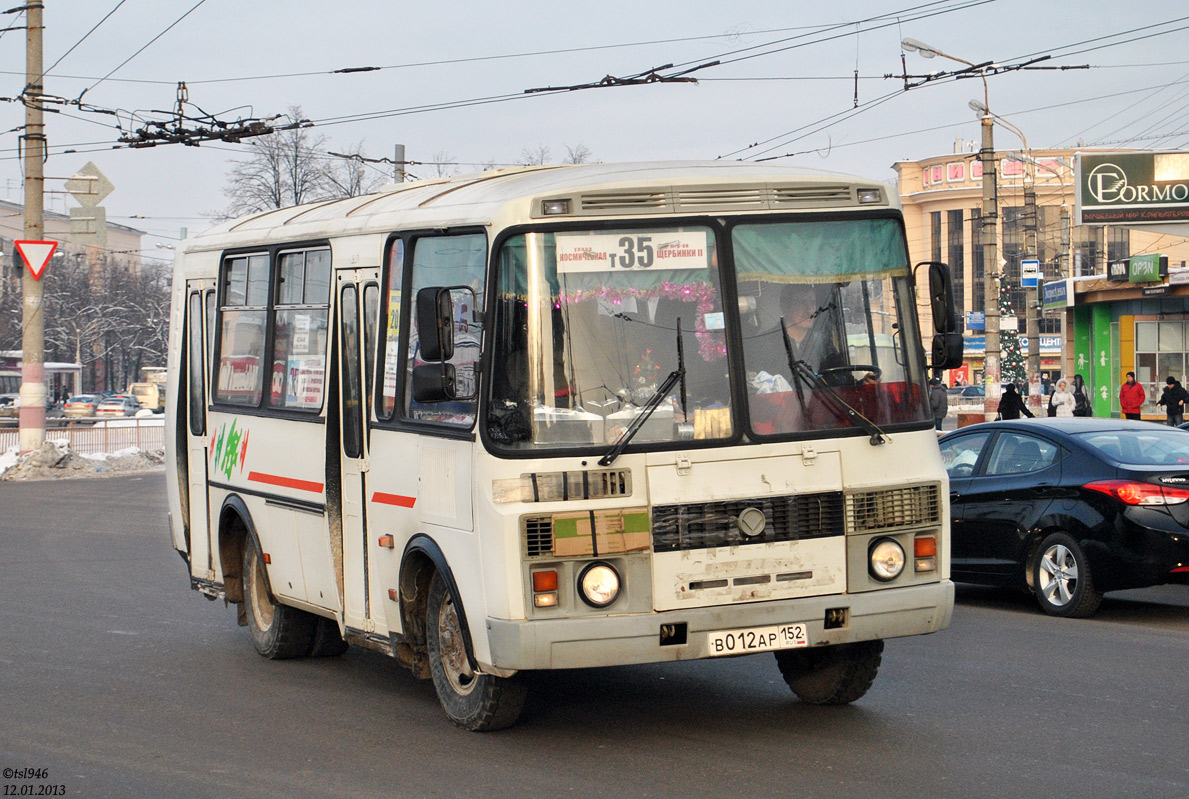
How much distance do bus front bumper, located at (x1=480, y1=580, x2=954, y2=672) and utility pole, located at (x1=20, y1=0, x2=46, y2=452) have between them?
72.5 ft

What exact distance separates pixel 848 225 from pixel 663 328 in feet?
3.57

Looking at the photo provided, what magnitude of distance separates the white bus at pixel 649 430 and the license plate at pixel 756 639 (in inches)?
0.5

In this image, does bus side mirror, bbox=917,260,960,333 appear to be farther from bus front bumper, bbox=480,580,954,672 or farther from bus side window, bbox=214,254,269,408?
bus side window, bbox=214,254,269,408

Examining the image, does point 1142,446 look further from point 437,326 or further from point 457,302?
point 437,326

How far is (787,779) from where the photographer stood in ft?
19.9

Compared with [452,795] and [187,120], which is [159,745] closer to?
[452,795]

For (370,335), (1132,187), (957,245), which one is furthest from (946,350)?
(957,245)

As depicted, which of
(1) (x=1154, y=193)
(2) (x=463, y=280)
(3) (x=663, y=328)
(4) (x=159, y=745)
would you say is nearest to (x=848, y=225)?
(3) (x=663, y=328)

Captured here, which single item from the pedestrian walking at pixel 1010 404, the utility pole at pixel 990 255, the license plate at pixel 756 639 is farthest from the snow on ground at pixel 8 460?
the license plate at pixel 756 639

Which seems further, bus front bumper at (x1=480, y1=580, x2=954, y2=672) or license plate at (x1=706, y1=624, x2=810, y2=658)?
license plate at (x1=706, y1=624, x2=810, y2=658)

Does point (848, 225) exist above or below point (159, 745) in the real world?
above

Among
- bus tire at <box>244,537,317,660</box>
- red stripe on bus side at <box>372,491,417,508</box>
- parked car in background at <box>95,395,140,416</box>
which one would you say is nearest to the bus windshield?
red stripe on bus side at <box>372,491,417,508</box>

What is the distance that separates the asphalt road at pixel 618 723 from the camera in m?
6.12

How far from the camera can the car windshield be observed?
34.7 ft
